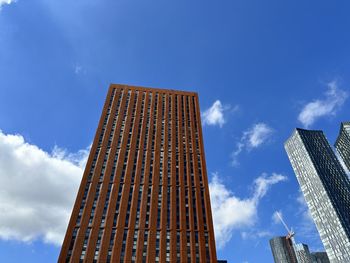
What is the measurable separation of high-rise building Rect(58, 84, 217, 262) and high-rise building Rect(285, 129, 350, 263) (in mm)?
117903

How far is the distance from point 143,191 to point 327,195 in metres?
142

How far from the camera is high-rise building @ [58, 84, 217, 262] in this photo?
213 feet

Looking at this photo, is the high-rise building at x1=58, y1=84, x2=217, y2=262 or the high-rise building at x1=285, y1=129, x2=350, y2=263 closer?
the high-rise building at x1=58, y1=84, x2=217, y2=262

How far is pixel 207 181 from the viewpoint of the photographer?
8500 centimetres

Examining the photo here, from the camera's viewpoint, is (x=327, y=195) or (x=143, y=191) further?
(x=327, y=195)

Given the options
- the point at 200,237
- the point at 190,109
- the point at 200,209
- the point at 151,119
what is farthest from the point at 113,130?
the point at 200,237

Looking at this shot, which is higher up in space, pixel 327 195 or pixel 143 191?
pixel 327 195

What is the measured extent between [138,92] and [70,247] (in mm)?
67537

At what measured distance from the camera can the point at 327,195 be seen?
16675cm

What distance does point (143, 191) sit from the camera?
77.4m

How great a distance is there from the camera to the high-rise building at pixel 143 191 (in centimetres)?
6500

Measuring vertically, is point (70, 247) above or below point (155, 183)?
below

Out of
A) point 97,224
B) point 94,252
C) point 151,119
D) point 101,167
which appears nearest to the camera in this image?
point 94,252

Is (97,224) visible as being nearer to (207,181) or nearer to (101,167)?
(101,167)
